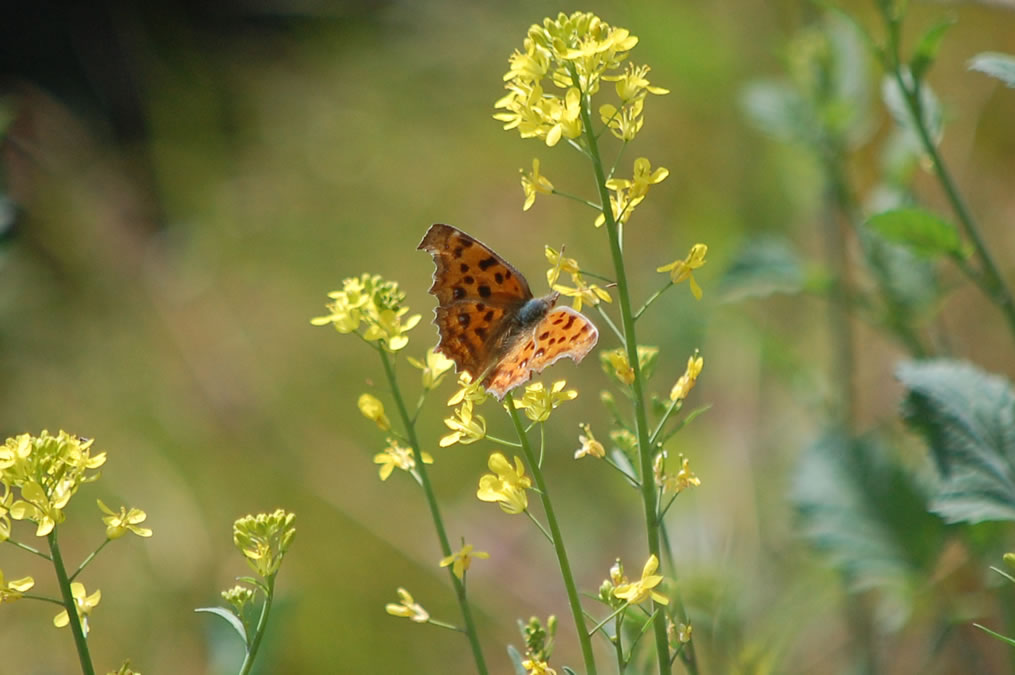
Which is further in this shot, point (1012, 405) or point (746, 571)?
point (746, 571)

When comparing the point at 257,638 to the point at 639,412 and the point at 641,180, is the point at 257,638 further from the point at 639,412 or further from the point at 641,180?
the point at 641,180

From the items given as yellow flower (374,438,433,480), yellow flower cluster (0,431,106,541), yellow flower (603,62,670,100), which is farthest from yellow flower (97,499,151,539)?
yellow flower (603,62,670,100)

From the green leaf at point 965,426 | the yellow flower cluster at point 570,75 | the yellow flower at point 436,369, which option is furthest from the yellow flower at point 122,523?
the green leaf at point 965,426

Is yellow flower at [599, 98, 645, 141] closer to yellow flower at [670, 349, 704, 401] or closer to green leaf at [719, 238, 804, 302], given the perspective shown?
yellow flower at [670, 349, 704, 401]

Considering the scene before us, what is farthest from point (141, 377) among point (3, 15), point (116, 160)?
point (3, 15)

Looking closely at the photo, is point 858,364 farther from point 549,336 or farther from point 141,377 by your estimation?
point 141,377

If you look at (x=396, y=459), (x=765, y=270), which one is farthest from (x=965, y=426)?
(x=396, y=459)

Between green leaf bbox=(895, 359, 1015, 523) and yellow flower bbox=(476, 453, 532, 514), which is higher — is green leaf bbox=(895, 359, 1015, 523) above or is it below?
above
